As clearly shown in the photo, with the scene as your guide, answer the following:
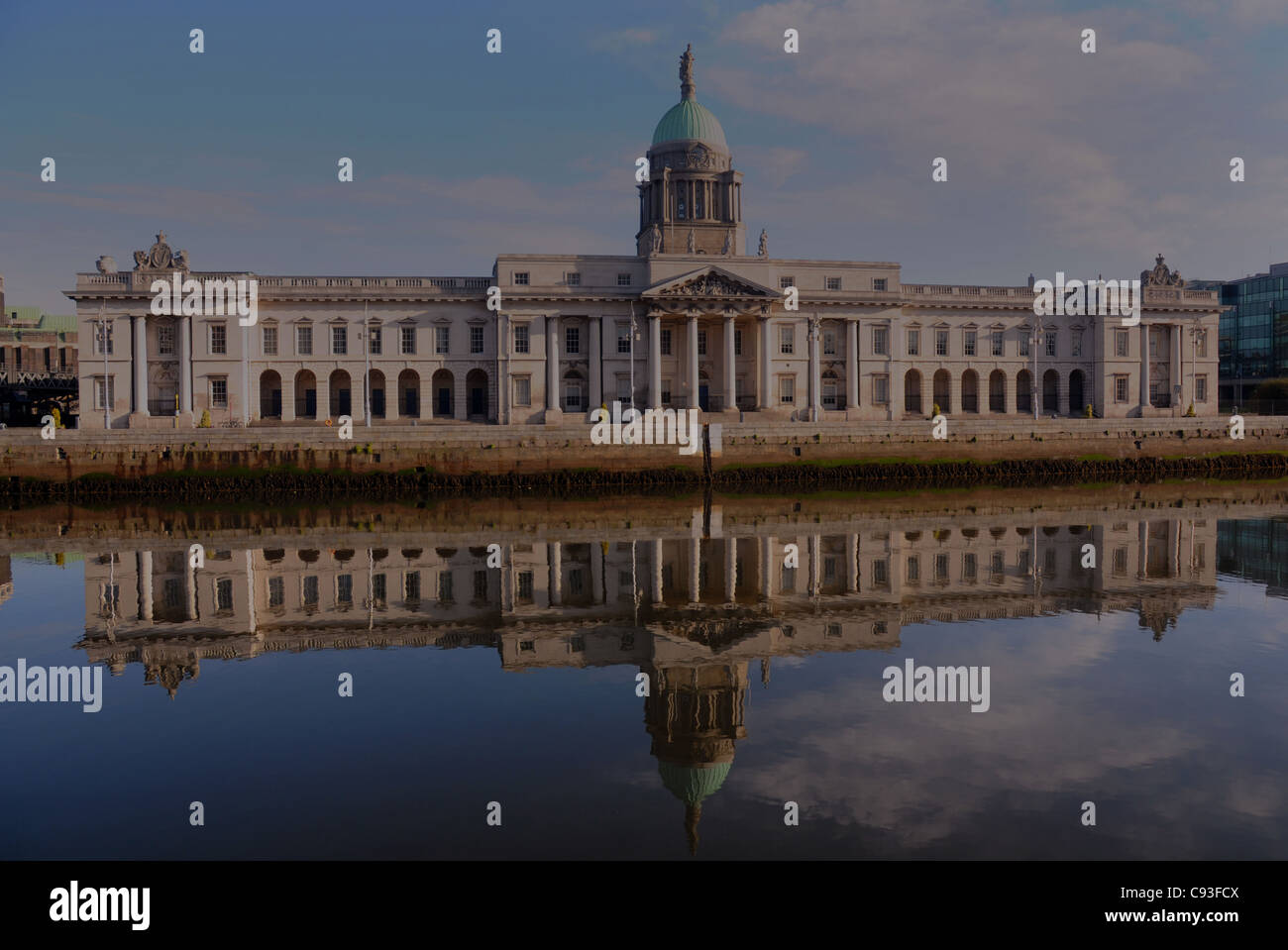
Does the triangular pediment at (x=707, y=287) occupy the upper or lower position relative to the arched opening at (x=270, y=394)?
upper

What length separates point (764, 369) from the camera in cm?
6462

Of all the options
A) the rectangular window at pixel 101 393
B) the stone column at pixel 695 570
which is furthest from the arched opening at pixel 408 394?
the stone column at pixel 695 570

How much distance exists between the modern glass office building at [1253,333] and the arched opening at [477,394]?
243ft

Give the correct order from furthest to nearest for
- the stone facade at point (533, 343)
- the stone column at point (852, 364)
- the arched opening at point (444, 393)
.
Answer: the arched opening at point (444, 393) → the stone column at point (852, 364) → the stone facade at point (533, 343)

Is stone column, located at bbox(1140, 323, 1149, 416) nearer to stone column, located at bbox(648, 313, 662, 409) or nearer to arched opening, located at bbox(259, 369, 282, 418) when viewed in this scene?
stone column, located at bbox(648, 313, 662, 409)

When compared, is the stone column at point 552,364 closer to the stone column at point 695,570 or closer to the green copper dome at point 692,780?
the stone column at point 695,570

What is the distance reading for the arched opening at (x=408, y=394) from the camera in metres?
68.0

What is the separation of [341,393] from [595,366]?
17210mm

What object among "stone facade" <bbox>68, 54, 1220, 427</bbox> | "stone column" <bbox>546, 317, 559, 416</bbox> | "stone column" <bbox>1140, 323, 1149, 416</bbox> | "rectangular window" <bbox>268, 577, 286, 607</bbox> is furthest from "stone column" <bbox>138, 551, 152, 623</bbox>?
"stone column" <bbox>1140, 323, 1149, 416</bbox>

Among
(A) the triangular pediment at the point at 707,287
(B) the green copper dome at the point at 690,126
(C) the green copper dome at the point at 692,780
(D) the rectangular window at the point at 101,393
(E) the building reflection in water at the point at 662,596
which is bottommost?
(C) the green copper dome at the point at 692,780

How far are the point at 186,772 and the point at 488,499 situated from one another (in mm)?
33088

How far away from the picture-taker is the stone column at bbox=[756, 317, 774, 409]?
211 ft

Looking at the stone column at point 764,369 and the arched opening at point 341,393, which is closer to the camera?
the stone column at point 764,369
